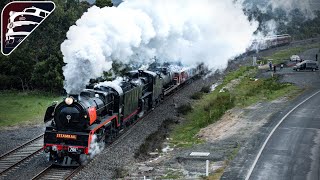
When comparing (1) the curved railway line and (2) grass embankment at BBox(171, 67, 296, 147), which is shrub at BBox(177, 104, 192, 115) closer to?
(2) grass embankment at BBox(171, 67, 296, 147)

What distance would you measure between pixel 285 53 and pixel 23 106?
1831 inches

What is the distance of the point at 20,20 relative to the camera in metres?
17.3

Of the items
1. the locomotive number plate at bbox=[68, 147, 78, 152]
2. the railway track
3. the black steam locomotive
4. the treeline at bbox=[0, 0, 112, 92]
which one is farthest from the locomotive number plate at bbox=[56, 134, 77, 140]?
the treeline at bbox=[0, 0, 112, 92]

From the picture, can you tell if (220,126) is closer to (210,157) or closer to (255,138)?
(255,138)

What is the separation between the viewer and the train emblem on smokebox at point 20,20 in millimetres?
17031

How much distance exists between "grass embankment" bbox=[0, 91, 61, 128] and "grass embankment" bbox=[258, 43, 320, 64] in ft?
109

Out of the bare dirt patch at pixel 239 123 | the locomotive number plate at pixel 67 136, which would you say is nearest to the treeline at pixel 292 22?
the bare dirt patch at pixel 239 123

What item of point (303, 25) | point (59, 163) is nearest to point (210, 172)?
point (59, 163)

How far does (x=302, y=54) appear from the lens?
67.0 meters

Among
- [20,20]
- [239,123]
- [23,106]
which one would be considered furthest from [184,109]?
[20,20]

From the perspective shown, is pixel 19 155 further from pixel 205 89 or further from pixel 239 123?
pixel 205 89

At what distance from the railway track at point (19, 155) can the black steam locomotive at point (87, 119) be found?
5.85 feet

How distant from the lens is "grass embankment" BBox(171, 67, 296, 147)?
2684 centimetres

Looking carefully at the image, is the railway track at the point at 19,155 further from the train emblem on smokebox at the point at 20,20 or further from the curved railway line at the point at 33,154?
the train emblem on smokebox at the point at 20,20
